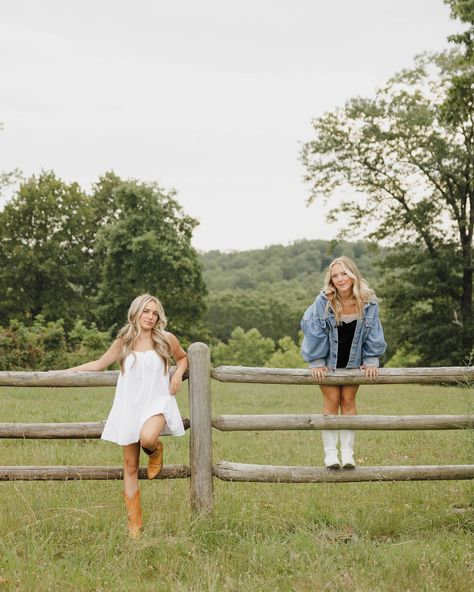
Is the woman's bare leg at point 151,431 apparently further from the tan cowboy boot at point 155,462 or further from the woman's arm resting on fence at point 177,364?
the woman's arm resting on fence at point 177,364

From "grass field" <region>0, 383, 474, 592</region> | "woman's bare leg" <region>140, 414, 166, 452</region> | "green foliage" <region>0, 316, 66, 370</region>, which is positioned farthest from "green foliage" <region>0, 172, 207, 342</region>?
"woman's bare leg" <region>140, 414, 166, 452</region>

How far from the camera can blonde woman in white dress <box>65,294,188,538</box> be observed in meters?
5.15

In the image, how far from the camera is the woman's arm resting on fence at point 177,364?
17.4 feet

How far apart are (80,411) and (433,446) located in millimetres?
6013

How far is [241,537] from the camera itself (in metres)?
5.03

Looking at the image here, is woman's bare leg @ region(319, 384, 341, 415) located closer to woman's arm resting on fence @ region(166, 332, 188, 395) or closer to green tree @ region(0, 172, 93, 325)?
woman's arm resting on fence @ region(166, 332, 188, 395)

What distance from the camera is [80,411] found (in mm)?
11812

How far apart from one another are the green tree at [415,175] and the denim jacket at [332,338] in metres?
23.4

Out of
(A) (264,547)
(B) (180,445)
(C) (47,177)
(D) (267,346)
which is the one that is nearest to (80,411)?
(B) (180,445)

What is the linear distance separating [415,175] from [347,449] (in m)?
24.8

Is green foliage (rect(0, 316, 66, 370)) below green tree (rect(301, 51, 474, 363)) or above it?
below

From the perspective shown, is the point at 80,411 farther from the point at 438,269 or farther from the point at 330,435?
the point at 438,269

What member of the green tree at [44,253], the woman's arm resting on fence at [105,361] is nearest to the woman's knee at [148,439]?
the woman's arm resting on fence at [105,361]

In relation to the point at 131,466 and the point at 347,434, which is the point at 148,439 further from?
the point at 347,434
